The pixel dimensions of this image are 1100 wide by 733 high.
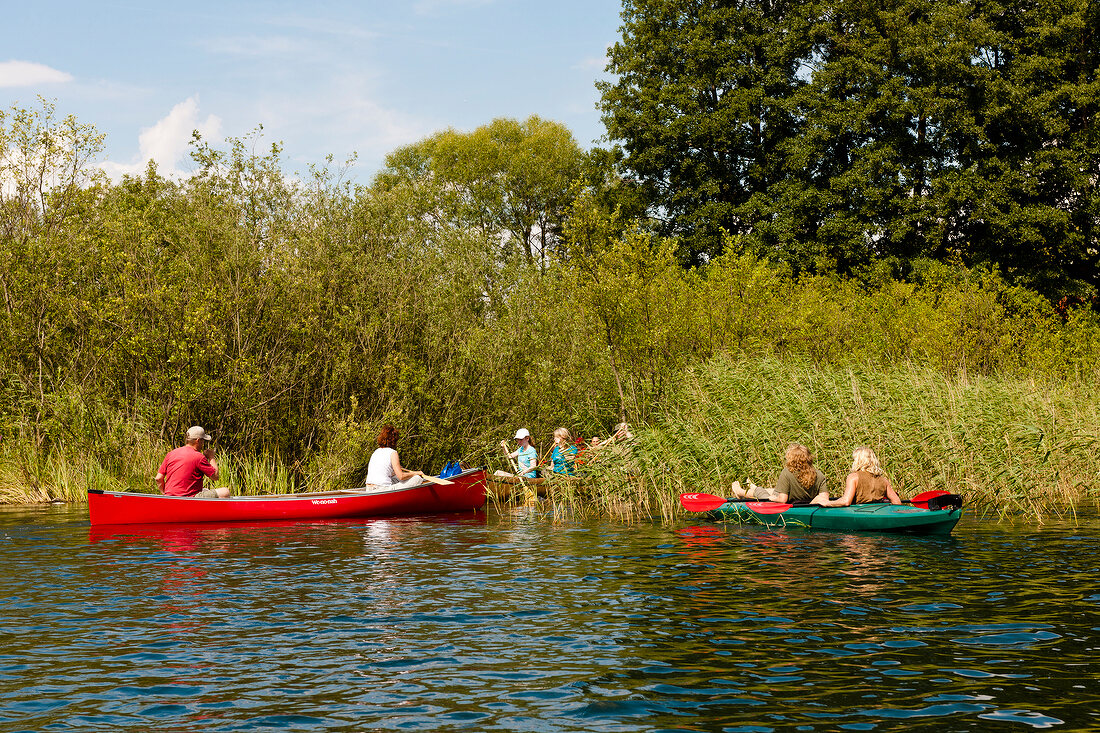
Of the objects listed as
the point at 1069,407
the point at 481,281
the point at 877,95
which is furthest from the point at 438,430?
the point at 877,95

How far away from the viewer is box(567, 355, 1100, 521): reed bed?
52.7 ft

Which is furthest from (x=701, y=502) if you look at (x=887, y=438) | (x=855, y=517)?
(x=887, y=438)

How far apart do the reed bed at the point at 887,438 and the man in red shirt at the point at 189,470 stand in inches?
260

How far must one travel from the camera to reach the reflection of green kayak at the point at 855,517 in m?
14.1

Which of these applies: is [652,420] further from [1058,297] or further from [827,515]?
[1058,297]

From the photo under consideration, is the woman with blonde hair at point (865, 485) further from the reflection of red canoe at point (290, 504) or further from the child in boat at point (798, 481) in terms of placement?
the reflection of red canoe at point (290, 504)

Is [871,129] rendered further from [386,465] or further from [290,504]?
[290,504]

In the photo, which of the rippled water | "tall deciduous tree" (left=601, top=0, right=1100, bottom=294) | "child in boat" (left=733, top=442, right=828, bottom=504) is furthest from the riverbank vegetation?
"tall deciduous tree" (left=601, top=0, right=1100, bottom=294)

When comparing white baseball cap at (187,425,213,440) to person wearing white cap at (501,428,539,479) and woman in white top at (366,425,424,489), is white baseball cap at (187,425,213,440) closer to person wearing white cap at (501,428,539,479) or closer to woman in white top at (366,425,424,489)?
woman in white top at (366,425,424,489)

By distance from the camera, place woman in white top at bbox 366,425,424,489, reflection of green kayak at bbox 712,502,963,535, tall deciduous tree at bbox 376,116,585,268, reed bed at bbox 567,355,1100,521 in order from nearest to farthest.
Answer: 1. reflection of green kayak at bbox 712,502,963,535
2. reed bed at bbox 567,355,1100,521
3. woman in white top at bbox 366,425,424,489
4. tall deciduous tree at bbox 376,116,585,268

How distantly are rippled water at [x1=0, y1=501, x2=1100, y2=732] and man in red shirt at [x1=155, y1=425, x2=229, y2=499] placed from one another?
297cm

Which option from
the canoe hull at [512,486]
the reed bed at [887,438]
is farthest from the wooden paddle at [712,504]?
the canoe hull at [512,486]

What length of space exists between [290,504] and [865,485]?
9450 mm

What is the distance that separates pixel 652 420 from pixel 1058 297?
2268cm
